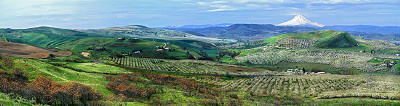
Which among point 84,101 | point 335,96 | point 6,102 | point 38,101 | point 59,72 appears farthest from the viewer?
point 59,72

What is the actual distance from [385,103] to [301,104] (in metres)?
14.5

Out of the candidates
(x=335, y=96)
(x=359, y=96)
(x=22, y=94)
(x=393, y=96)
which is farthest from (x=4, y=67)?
(x=393, y=96)

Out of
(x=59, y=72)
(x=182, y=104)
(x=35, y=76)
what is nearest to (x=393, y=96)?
(x=182, y=104)

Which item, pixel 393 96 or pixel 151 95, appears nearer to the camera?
pixel 393 96

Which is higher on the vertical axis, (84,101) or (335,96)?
(84,101)

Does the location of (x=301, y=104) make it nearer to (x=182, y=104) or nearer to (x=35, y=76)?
(x=182, y=104)

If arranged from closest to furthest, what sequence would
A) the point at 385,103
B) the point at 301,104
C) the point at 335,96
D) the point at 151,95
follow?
the point at 385,103 → the point at 301,104 → the point at 151,95 → the point at 335,96

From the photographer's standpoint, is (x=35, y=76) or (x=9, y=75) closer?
(x=9, y=75)

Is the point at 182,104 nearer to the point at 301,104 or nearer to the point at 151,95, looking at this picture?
the point at 151,95

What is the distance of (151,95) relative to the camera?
51719 millimetres

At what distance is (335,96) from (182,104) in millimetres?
38945

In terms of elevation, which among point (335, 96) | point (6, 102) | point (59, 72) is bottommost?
point (335, 96)

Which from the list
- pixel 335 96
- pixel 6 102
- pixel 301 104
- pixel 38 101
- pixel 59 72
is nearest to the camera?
pixel 6 102

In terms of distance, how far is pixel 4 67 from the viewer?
5188 centimetres
